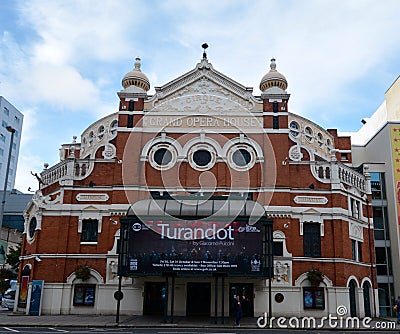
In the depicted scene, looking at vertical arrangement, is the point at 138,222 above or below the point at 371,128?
below

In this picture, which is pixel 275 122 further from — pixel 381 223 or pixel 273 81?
pixel 381 223

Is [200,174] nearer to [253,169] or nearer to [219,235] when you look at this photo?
[253,169]

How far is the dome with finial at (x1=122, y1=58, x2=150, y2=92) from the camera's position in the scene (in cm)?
3600

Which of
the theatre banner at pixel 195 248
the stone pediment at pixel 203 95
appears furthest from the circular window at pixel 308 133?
the theatre banner at pixel 195 248

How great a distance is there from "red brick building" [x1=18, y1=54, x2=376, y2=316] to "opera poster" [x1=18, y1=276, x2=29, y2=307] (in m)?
0.16

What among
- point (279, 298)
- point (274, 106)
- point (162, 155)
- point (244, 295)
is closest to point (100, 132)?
point (162, 155)

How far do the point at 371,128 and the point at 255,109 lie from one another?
27120 mm

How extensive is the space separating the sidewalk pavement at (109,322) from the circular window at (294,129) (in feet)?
50.1

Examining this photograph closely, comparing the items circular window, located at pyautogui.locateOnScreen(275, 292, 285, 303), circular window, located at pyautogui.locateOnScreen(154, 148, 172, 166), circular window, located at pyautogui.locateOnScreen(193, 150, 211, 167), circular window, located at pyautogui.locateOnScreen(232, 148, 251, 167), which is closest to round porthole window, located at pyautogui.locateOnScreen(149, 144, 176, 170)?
circular window, located at pyautogui.locateOnScreen(154, 148, 172, 166)

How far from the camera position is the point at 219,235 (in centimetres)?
2778

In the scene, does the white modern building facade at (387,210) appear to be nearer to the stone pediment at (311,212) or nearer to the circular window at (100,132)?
the stone pediment at (311,212)

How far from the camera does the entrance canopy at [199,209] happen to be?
28.3 meters

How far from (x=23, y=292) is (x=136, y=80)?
17.5m

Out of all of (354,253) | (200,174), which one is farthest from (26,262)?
(354,253)
